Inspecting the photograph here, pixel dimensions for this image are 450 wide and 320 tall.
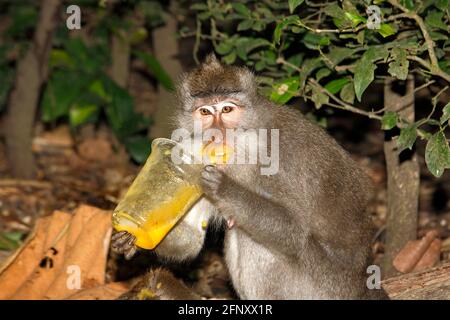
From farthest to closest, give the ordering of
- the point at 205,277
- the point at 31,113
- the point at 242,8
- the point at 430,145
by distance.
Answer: the point at 31,113, the point at 205,277, the point at 242,8, the point at 430,145

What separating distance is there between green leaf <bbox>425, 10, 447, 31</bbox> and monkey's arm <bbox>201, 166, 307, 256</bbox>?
1462 millimetres

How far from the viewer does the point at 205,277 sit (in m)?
6.85

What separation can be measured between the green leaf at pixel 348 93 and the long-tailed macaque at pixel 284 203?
45cm

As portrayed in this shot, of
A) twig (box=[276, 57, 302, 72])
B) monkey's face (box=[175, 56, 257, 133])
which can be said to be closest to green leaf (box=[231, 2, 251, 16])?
twig (box=[276, 57, 302, 72])

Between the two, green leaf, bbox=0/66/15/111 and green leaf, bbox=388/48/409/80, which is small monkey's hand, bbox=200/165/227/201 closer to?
green leaf, bbox=388/48/409/80

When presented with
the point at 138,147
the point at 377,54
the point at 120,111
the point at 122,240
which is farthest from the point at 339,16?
the point at 120,111

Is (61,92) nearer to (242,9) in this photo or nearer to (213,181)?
(242,9)

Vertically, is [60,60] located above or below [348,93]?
above

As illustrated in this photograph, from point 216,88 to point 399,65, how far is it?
3.63ft

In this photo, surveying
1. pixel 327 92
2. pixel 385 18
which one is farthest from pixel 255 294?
pixel 385 18

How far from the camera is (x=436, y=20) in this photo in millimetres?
5152

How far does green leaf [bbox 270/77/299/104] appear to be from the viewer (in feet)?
19.0

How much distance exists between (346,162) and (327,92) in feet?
1.82

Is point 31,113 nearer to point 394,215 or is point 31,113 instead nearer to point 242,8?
point 242,8
